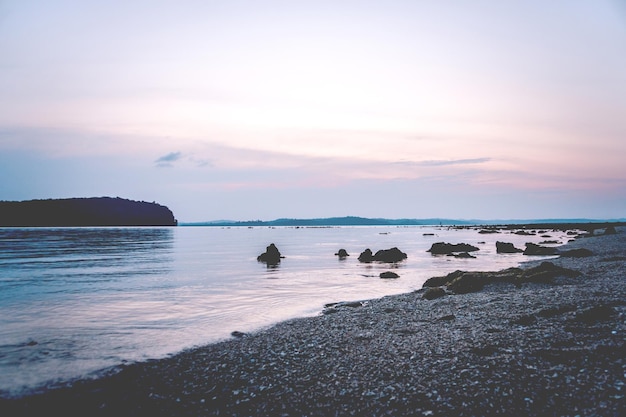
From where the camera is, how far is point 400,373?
10742 millimetres

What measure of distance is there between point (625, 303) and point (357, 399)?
1212cm

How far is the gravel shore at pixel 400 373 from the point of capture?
8898 millimetres

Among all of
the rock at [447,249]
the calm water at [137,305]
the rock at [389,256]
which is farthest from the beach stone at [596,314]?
the rock at [447,249]

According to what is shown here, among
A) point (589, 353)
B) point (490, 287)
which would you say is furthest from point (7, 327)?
point (490, 287)

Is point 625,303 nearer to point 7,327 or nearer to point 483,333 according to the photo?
point 483,333

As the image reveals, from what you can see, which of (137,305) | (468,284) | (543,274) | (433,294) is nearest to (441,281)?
(468,284)

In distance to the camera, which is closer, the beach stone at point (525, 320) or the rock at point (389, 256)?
the beach stone at point (525, 320)

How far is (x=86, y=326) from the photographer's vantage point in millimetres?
20906

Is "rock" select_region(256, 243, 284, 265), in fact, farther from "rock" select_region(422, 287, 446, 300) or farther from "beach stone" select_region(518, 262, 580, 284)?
"beach stone" select_region(518, 262, 580, 284)

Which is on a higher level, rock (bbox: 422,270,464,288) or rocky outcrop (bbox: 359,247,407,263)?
rock (bbox: 422,270,464,288)

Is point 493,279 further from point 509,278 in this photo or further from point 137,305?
point 137,305

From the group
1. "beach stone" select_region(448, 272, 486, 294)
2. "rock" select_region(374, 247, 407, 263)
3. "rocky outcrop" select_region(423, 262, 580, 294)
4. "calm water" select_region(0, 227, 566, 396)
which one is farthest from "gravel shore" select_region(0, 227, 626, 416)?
"rock" select_region(374, 247, 407, 263)

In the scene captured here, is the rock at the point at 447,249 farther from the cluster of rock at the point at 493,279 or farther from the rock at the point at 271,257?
the cluster of rock at the point at 493,279

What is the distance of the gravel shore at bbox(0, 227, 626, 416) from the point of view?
350 inches
